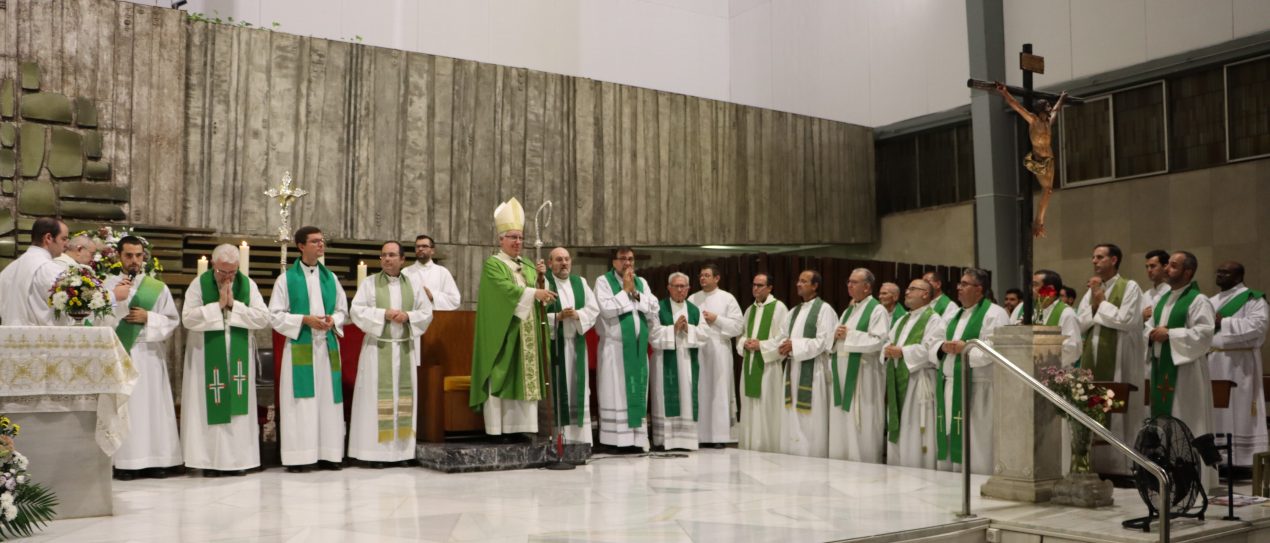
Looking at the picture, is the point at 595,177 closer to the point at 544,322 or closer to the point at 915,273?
the point at 915,273

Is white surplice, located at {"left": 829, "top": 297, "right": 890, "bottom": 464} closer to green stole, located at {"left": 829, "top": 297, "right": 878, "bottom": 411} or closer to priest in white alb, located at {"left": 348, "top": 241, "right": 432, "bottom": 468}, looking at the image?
green stole, located at {"left": 829, "top": 297, "right": 878, "bottom": 411}

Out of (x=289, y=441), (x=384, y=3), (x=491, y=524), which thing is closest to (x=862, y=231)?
(x=384, y=3)

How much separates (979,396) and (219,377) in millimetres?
5796

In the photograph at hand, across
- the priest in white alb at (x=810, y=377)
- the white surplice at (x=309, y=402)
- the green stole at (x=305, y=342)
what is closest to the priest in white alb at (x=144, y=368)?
the white surplice at (x=309, y=402)

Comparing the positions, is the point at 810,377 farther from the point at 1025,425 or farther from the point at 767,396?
the point at 1025,425

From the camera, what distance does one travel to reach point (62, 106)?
1026 cm

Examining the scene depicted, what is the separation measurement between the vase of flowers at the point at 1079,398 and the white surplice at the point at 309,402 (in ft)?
16.8

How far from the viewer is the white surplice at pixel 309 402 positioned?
8086mm

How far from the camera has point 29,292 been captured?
636cm

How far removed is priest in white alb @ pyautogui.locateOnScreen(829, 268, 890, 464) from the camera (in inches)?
361

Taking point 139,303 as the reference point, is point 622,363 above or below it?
below

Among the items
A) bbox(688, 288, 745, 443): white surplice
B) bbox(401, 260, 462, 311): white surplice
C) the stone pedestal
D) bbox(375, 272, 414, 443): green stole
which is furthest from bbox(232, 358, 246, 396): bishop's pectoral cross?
the stone pedestal

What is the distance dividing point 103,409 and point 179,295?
542 cm

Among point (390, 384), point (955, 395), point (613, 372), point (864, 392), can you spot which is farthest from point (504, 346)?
point (955, 395)
